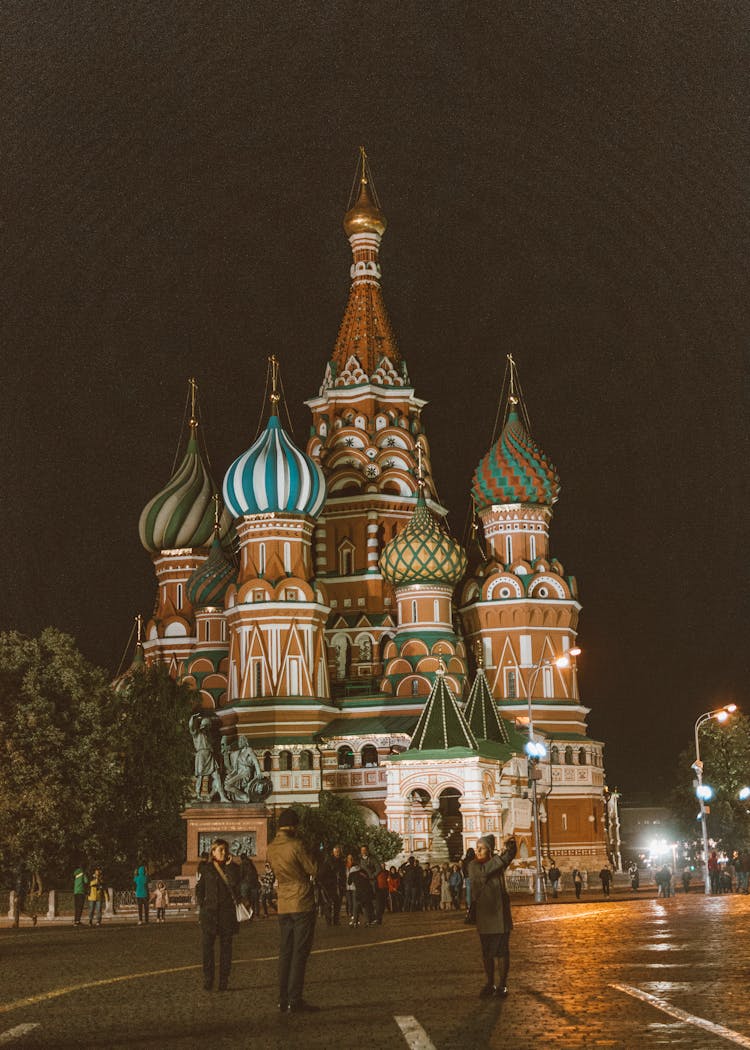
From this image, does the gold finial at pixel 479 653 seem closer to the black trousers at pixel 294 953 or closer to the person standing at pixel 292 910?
the person standing at pixel 292 910

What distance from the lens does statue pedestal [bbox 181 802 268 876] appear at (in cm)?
4684

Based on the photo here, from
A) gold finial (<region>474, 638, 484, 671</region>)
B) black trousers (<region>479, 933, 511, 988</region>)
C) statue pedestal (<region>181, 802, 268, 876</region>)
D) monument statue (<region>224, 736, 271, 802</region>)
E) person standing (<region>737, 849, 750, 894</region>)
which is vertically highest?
gold finial (<region>474, 638, 484, 671</region>)

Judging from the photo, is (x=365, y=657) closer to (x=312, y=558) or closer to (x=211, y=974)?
(x=312, y=558)

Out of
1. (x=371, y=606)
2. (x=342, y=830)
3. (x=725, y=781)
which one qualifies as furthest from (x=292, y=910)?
(x=725, y=781)

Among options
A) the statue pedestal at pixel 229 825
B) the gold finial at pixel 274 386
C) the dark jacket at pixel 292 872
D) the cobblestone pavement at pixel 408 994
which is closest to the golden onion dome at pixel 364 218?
the gold finial at pixel 274 386

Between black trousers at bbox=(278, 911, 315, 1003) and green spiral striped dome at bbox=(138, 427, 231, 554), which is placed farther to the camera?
green spiral striped dome at bbox=(138, 427, 231, 554)

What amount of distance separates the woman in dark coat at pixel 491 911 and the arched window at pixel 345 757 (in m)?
45.9

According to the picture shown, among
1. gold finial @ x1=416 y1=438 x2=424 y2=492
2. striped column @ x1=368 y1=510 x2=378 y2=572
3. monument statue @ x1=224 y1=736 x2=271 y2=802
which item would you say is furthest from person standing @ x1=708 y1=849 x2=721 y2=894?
gold finial @ x1=416 y1=438 x2=424 y2=492

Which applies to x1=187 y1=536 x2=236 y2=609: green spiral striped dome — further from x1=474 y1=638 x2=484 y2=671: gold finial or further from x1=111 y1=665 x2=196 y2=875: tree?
x1=474 y1=638 x2=484 y2=671: gold finial

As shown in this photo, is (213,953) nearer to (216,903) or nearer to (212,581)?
(216,903)

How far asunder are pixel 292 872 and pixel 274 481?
48822 mm

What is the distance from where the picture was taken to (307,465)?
204 ft

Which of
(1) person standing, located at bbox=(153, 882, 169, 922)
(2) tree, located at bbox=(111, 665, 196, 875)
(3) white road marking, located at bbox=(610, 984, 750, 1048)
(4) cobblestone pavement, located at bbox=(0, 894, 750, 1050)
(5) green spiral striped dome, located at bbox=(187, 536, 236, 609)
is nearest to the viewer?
(3) white road marking, located at bbox=(610, 984, 750, 1048)

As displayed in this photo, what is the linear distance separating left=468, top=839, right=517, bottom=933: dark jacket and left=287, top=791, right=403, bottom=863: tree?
35.4m
